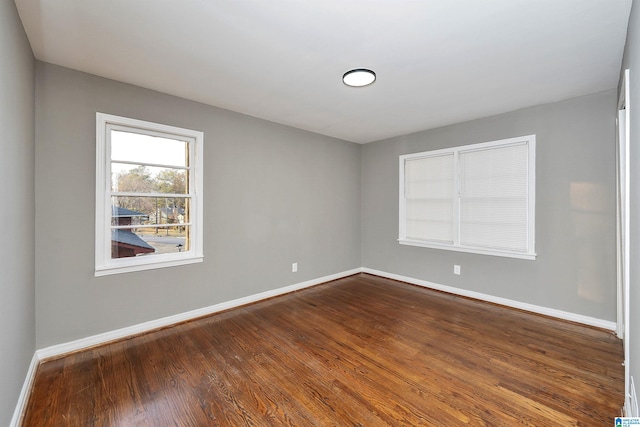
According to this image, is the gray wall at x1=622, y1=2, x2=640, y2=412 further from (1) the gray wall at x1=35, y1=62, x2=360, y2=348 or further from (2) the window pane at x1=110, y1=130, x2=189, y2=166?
(2) the window pane at x1=110, y1=130, x2=189, y2=166

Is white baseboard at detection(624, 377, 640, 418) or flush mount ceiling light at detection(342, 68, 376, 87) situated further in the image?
flush mount ceiling light at detection(342, 68, 376, 87)

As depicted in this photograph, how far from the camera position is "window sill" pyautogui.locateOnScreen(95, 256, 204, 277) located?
2.64 m

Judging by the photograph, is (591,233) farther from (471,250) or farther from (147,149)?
(147,149)

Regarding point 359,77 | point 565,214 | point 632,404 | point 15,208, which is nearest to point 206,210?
point 15,208

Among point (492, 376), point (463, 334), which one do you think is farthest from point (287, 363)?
point (463, 334)

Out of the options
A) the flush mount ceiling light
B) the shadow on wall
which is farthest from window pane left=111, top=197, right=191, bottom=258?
the shadow on wall

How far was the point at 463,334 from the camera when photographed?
2879mm

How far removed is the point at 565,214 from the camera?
10.5 feet

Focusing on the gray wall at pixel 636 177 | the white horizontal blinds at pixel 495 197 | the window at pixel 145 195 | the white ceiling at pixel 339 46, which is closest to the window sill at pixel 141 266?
the window at pixel 145 195

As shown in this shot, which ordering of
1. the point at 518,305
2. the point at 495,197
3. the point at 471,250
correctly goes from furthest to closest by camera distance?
1. the point at 471,250
2. the point at 495,197
3. the point at 518,305

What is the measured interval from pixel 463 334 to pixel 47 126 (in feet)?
14.2

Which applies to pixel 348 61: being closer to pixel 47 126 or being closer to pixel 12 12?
pixel 12 12

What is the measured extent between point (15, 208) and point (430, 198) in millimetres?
4608

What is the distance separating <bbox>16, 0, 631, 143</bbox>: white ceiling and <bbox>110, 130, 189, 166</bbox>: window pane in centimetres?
53
